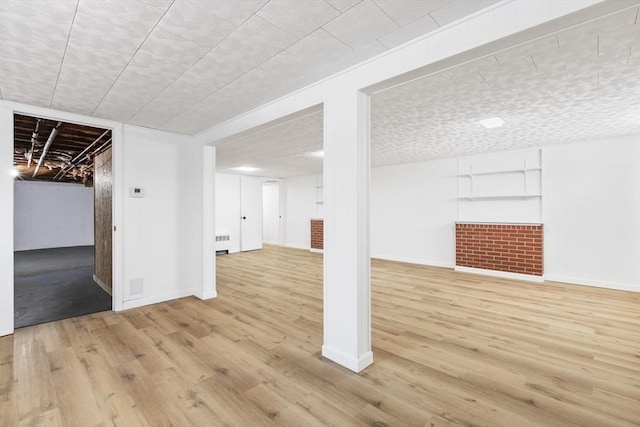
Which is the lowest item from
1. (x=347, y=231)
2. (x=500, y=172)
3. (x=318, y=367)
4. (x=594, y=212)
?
(x=318, y=367)

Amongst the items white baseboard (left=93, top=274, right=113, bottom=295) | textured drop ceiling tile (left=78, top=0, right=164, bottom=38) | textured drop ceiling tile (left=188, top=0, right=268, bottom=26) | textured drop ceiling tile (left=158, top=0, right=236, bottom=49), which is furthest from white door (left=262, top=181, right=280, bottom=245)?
textured drop ceiling tile (left=188, top=0, right=268, bottom=26)

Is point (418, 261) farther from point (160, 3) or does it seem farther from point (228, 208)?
point (160, 3)

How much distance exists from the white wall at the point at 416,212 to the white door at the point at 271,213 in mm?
4495

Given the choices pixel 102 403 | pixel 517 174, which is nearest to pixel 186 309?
pixel 102 403

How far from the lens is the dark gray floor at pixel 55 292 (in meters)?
3.59

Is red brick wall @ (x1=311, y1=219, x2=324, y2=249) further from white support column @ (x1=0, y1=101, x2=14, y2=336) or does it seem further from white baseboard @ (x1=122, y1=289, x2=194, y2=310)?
white support column @ (x1=0, y1=101, x2=14, y2=336)

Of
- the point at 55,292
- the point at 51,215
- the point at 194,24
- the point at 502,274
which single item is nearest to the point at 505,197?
the point at 502,274

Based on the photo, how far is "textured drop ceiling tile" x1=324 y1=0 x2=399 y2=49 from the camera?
1649 millimetres

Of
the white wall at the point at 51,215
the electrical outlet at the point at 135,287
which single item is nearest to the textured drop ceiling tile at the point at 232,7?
the electrical outlet at the point at 135,287

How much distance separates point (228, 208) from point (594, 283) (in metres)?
8.33

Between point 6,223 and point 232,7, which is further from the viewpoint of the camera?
point 6,223

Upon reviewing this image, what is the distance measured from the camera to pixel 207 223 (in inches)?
166

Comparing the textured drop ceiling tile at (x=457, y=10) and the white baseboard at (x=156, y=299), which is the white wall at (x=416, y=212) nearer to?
the white baseboard at (x=156, y=299)

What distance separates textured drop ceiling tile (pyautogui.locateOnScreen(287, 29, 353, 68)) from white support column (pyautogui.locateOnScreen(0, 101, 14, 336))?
3114mm
